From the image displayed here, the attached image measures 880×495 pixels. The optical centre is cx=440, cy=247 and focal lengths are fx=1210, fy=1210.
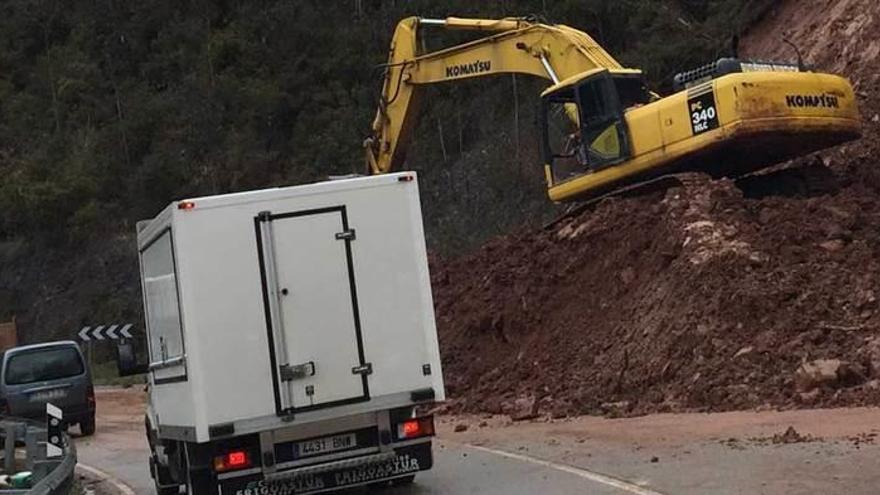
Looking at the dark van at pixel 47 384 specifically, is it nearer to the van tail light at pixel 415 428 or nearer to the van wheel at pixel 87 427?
the van wheel at pixel 87 427

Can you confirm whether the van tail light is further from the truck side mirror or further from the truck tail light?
the truck side mirror

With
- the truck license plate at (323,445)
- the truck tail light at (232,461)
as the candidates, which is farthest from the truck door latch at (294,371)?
the truck tail light at (232,461)

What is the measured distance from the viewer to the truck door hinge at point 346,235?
34.6 feet

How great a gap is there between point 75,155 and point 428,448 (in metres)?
47.9

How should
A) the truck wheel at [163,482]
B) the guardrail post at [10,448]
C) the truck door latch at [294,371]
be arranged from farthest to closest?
the guardrail post at [10,448] → the truck wheel at [163,482] → the truck door latch at [294,371]

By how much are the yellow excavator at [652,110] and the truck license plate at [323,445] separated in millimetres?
9251

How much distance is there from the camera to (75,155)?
55.5m

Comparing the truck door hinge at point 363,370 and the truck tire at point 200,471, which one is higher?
the truck door hinge at point 363,370

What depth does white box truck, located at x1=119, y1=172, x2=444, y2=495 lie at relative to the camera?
10.2 metres

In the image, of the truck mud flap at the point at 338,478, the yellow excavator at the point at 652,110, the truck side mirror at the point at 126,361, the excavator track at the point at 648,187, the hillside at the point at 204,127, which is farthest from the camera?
the hillside at the point at 204,127

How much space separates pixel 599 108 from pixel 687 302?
4.44m

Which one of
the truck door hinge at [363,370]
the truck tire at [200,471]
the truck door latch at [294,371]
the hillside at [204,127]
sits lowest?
the truck tire at [200,471]

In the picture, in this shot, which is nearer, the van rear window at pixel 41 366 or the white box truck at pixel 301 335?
the white box truck at pixel 301 335

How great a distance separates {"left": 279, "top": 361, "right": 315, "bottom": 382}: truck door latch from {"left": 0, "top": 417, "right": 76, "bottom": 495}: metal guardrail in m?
2.09
